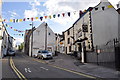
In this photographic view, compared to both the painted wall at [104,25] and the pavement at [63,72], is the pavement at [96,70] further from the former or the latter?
the painted wall at [104,25]

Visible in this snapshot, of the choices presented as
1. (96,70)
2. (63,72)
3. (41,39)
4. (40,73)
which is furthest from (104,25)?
(41,39)

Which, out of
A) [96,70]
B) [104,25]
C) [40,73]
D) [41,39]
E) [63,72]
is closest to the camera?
[40,73]

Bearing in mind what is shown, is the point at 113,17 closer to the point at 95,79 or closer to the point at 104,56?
the point at 104,56

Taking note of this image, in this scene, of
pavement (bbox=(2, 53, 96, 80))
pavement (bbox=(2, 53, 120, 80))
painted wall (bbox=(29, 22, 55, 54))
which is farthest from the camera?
painted wall (bbox=(29, 22, 55, 54))

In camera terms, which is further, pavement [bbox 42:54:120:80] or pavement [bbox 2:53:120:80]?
pavement [bbox 42:54:120:80]

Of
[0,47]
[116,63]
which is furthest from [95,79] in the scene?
[0,47]

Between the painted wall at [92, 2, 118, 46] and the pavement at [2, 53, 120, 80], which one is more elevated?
the painted wall at [92, 2, 118, 46]

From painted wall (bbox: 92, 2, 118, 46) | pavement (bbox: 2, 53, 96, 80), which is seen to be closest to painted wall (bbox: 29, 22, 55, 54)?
painted wall (bbox: 92, 2, 118, 46)

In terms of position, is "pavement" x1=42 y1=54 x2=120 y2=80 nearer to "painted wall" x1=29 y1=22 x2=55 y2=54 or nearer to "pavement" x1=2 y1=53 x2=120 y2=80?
"pavement" x1=2 y1=53 x2=120 y2=80

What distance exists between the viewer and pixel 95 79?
869cm

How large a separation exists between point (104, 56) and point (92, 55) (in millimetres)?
2613

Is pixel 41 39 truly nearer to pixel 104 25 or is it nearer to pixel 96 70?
pixel 104 25

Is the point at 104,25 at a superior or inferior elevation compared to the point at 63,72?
superior

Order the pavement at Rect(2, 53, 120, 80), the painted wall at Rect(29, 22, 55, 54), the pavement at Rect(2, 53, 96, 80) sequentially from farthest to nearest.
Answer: the painted wall at Rect(29, 22, 55, 54) < the pavement at Rect(2, 53, 120, 80) < the pavement at Rect(2, 53, 96, 80)
